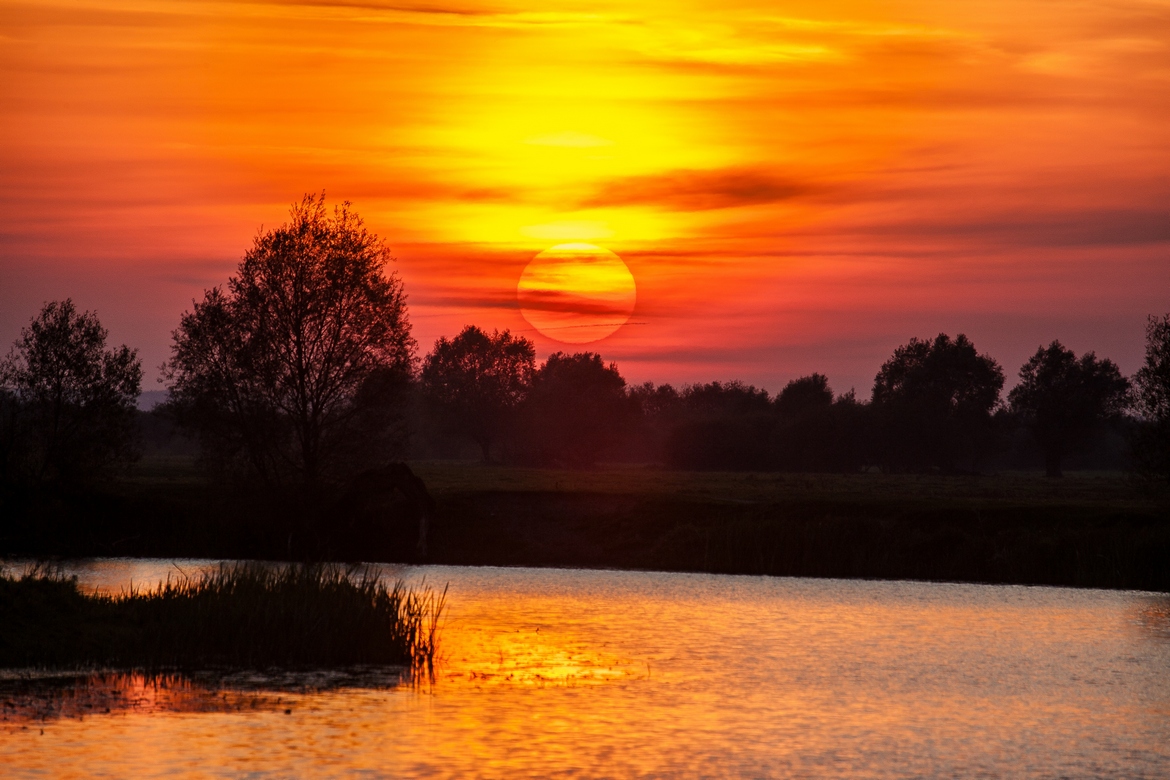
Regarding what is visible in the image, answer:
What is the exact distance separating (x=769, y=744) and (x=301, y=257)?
43301 millimetres

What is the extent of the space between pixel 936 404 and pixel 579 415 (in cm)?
4421

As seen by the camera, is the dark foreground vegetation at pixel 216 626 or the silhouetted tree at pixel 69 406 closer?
the dark foreground vegetation at pixel 216 626

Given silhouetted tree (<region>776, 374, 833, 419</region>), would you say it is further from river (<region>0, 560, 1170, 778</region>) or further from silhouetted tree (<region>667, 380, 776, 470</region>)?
river (<region>0, 560, 1170, 778</region>)

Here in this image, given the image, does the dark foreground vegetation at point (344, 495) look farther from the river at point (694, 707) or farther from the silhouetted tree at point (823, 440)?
the silhouetted tree at point (823, 440)

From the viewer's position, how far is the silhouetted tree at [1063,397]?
6230 inches

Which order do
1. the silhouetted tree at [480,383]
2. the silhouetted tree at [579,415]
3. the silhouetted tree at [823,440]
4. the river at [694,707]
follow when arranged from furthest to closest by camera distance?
the silhouetted tree at [480,383] → the silhouetted tree at [579,415] → the silhouetted tree at [823,440] → the river at [694,707]

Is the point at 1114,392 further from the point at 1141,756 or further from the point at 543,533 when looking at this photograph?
the point at 1141,756

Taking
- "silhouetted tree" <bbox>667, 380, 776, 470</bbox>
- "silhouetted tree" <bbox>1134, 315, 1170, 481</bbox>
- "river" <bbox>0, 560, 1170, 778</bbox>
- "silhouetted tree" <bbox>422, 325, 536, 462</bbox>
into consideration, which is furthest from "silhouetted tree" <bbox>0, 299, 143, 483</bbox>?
"silhouetted tree" <bbox>422, 325, 536, 462</bbox>

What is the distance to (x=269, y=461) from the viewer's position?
60438 millimetres

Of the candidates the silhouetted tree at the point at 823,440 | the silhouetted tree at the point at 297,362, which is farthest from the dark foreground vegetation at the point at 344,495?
the silhouetted tree at the point at 823,440

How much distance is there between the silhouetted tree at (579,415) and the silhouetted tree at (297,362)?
83.0m

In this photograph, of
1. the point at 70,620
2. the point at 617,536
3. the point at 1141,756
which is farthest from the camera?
the point at 617,536

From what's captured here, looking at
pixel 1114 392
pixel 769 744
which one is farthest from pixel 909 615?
pixel 1114 392

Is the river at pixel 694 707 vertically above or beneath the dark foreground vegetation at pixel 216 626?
beneath
